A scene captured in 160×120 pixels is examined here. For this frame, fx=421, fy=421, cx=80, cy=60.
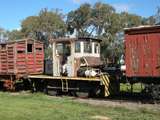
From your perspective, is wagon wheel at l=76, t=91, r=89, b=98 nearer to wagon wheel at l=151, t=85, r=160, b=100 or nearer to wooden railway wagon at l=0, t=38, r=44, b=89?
wagon wheel at l=151, t=85, r=160, b=100

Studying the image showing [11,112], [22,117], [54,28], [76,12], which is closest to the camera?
[22,117]

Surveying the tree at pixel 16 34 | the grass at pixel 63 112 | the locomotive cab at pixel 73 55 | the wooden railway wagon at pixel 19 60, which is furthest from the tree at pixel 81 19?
the grass at pixel 63 112

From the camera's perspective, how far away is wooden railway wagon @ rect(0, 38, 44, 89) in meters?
26.0

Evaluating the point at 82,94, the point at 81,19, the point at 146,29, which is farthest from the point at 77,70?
the point at 81,19

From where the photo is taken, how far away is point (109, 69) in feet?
74.0

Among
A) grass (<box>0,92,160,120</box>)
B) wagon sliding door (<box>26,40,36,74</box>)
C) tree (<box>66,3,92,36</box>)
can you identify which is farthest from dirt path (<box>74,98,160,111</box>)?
tree (<box>66,3,92,36</box>)

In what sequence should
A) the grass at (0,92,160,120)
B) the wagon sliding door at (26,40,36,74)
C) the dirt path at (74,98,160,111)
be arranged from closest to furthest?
the grass at (0,92,160,120) → the dirt path at (74,98,160,111) → the wagon sliding door at (26,40,36,74)

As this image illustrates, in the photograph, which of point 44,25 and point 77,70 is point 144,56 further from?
point 44,25

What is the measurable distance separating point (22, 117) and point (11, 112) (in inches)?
53.0

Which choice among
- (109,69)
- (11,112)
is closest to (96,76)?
(109,69)

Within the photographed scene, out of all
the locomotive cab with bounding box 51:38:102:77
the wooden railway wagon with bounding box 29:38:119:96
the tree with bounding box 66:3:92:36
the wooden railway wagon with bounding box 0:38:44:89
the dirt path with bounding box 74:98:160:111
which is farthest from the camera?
the tree with bounding box 66:3:92:36

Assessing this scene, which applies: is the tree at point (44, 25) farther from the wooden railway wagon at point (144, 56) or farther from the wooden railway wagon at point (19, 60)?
the wooden railway wagon at point (144, 56)

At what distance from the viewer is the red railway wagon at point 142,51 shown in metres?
19.5

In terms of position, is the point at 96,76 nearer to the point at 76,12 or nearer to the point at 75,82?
the point at 75,82
